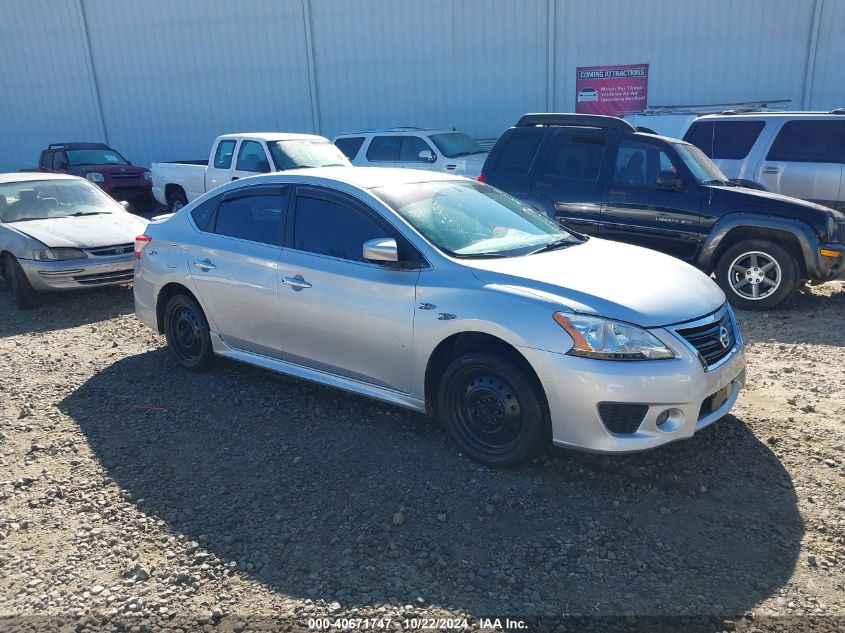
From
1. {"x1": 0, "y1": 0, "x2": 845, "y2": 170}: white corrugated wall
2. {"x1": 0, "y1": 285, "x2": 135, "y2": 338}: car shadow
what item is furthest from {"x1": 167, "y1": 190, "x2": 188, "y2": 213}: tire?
{"x1": 0, "y1": 0, "x2": 845, "y2": 170}: white corrugated wall

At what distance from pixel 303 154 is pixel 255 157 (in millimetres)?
810

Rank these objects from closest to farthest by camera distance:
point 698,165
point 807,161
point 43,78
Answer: point 698,165 < point 807,161 < point 43,78

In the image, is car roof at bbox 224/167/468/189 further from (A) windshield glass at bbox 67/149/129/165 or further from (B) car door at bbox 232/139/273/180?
(A) windshield glass at bbox 67/149/129/165

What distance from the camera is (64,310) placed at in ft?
26.2

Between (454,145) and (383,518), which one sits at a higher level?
(454,145)

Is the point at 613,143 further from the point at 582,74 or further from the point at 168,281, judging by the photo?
the point at 582,74

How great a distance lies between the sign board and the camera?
1542 cm

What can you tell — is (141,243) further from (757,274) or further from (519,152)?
(757,274)

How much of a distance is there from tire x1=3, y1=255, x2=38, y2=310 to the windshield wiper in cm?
630

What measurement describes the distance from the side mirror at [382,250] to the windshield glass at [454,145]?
8.94 m

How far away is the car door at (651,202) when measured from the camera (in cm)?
736

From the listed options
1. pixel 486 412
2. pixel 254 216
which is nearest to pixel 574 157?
pixel 254 216

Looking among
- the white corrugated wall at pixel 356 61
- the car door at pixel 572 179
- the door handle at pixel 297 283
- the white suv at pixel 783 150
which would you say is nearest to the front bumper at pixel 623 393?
the door handle at pixel 297 283

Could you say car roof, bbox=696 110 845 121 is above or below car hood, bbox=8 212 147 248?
above
